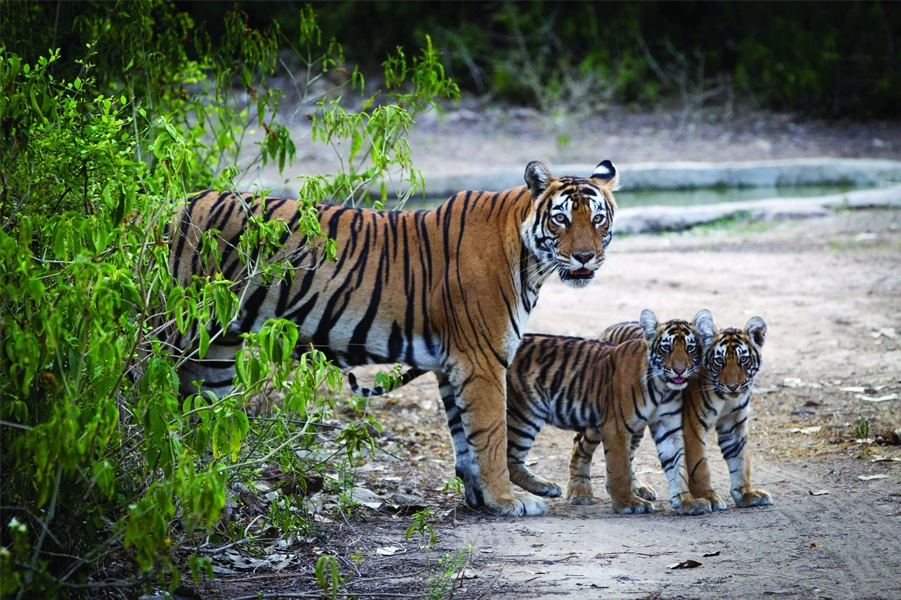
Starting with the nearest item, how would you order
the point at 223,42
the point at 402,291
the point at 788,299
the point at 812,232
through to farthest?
the point at 402,291, the point at 223,42, the point at 788,299, the point at 812,232

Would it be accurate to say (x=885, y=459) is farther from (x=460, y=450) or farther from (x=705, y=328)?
(x=460, y=450)

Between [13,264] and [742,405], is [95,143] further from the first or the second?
[742,405]

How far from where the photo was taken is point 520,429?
16.6 ft

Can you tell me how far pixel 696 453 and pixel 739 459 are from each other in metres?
0.19

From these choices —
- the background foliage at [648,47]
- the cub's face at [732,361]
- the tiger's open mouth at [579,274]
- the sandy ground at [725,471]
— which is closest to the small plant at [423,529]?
the sandy ground at [725,471]

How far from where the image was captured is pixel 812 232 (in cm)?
1077

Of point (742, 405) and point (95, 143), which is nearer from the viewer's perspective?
point (95, 143)

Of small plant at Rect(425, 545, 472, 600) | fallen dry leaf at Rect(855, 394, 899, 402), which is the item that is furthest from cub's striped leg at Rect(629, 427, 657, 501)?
fallen dry leaf at Rect(855, 394, 899, 402)

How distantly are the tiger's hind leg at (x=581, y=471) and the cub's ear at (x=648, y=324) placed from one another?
1.82ft

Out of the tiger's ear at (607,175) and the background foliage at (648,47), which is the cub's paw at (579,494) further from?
the background foliage at (648,47)

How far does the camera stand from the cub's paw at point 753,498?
15.0 feet

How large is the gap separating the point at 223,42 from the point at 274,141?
93 centimetres

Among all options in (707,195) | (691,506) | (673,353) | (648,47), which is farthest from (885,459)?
(648,47)

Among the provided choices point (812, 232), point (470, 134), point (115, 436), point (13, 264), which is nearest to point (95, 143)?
point (13, 264)
